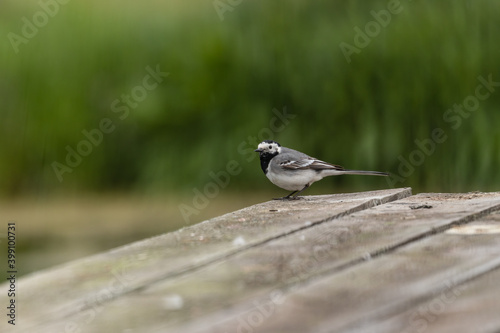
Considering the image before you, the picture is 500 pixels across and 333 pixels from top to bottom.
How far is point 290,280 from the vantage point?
6.35ft

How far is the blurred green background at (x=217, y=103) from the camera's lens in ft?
14.2

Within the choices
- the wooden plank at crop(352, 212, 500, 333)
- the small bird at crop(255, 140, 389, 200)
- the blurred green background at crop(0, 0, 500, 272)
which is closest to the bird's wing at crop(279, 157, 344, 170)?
the small bird at crop(255, 140, 389, 200)

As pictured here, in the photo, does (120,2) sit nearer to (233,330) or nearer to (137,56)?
(137,56)

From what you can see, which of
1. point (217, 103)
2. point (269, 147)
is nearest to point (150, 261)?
point (269, 147)

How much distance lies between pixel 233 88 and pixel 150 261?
7.74 feet

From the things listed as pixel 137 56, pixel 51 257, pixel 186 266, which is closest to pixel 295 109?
pixel 137 56

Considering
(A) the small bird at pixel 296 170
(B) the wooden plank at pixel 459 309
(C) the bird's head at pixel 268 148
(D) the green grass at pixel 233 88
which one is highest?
(D) the green grass at pixel 233 88

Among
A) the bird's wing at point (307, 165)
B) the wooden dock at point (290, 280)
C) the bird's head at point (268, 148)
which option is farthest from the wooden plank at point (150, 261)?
the bird's head at point (268, 148)

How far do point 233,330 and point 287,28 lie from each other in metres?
3.13

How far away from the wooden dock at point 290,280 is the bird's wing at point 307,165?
1.21 m

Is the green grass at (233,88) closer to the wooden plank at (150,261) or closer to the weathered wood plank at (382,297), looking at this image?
the wooden plank at (150,261)

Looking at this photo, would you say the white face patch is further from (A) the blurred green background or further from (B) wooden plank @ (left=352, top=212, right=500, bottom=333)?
(B) wooden plank @ (left=352, top=212, right=500, bottom=333)

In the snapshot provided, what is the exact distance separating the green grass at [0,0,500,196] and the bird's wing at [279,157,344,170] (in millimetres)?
395

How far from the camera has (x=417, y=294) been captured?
176 cm
